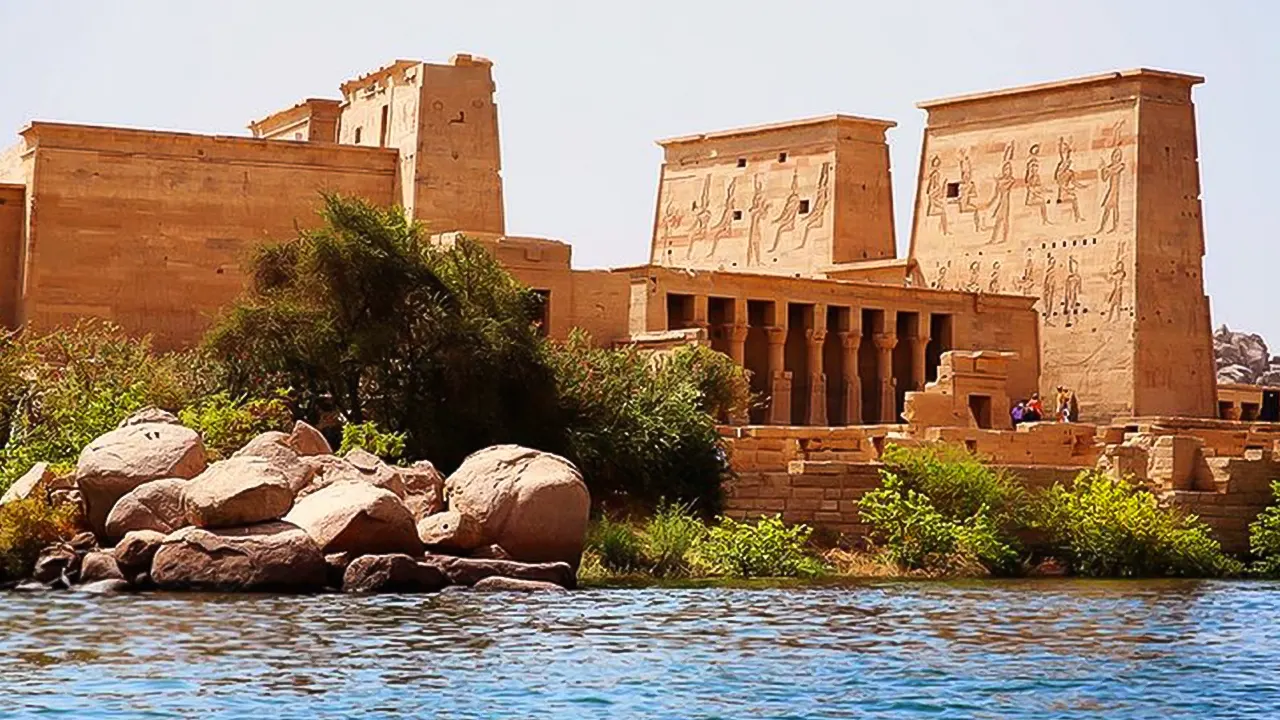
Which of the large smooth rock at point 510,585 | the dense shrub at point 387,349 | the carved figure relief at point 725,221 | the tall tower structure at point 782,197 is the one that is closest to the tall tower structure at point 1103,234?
the tall tower structure at point 782,197

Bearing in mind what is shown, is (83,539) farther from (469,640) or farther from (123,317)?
(123,317)

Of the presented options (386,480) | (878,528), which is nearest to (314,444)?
(386,480)

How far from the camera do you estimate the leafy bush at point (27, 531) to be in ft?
78.5

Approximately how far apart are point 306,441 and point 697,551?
15.0 ft

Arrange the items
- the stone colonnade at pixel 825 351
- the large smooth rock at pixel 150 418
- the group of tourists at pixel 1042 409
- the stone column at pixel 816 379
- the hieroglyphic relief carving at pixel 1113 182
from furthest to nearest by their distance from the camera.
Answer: the hieroglyphic relief carving at pixel 1113 182 → the stone column at pixel 816 379 → the stone colonnade at pixel 825 351 → the group of tourists at pixel 1042 409 → the large smooth rock at pixel 150 418

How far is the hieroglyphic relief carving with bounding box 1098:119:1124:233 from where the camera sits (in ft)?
161

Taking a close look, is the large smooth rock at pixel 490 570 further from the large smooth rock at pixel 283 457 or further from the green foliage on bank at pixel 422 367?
the green foliage on bank at pixel 422 367

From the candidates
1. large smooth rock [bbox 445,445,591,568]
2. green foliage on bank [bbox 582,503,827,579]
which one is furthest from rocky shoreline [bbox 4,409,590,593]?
green foliage on bank [bbox 582,503,827,579]

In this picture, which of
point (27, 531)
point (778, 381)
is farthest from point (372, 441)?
point (778, 381)

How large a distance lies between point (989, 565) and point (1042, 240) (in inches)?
901

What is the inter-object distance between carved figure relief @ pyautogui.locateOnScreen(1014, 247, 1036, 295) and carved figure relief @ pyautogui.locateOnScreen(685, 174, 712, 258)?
862cm

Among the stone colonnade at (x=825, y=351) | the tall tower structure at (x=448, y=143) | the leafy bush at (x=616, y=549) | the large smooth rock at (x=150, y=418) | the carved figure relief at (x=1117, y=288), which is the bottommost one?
the leafy bush at (x=616, y=549)

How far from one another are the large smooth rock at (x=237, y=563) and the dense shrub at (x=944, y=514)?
8.29 metres

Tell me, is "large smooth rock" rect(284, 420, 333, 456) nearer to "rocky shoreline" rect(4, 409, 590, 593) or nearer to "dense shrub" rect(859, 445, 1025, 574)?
"rocky shoreline" rect(4, 409, 590, 593)
